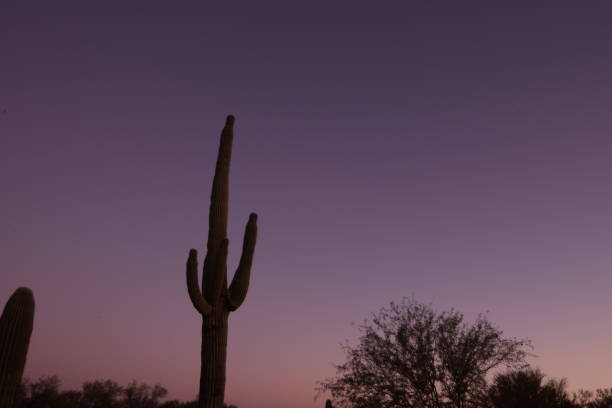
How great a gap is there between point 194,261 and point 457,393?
16.5 metres

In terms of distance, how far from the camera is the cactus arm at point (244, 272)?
31.6ft

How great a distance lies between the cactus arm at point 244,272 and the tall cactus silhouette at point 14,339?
12.5 ft

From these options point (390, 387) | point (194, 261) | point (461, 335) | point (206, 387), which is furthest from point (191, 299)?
point (461, 335)

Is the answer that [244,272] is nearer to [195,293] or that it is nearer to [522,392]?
[195,293]

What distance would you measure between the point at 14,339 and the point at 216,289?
3711mm

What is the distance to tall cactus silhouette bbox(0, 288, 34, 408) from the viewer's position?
5867 millimetres

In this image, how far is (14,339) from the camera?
612 centimetres

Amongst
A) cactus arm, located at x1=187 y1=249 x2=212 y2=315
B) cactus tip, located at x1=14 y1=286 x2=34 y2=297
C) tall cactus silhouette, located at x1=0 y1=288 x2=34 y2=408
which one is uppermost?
cactus arm, located at x1=187 y1=249 x2=212 y2=315

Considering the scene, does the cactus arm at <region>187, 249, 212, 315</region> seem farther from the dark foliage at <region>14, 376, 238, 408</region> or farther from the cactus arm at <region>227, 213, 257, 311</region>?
the dark foliage at <region>14, 376, 238, 408</region>

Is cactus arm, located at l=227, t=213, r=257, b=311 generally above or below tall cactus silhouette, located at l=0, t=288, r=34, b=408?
above

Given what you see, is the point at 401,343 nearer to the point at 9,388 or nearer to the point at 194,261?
the point at 194,261

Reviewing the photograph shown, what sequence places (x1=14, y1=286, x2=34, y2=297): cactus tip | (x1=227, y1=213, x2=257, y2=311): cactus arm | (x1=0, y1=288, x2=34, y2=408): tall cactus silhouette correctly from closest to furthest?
(x1=0, y1=288, x2=34, y2=408): tall cactus silhouette → (x1=14, y1=286, x2=34, y2=297): cactus tip → (x1=227, y1=213, x2=257, y2=311): cactus arm

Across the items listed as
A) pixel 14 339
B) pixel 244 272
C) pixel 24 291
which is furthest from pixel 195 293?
pixel 14 339

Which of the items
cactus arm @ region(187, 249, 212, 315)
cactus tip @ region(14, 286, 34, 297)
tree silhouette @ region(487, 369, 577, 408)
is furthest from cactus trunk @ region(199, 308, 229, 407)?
tree silhouette @ region(487, 369, 577, 408)
